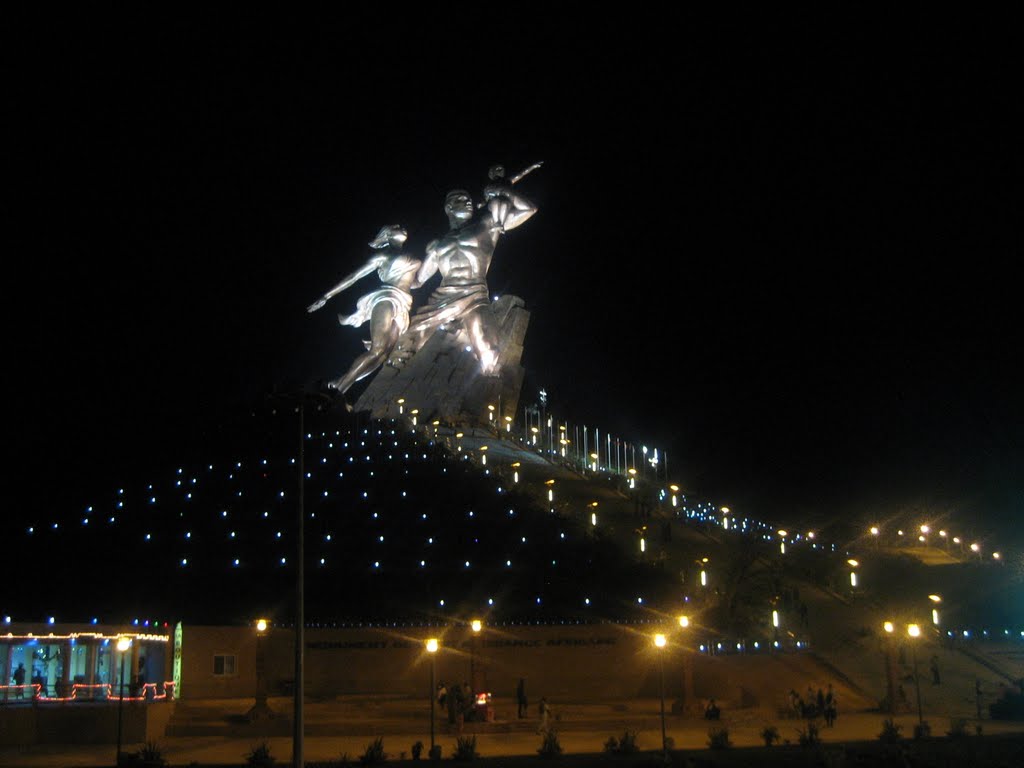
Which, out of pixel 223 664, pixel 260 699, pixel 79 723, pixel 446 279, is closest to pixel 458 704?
pixel 260 699

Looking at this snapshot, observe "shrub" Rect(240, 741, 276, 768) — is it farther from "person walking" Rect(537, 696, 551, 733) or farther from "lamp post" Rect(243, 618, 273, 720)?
"person walking" Rect(537, 696, 551, 733)

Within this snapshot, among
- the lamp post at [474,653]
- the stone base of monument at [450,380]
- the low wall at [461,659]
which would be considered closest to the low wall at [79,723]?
the low wall at [461,659]

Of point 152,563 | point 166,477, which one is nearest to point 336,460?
point 166,477

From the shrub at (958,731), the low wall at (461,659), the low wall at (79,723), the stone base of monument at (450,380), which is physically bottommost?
the shrub at (958,731)

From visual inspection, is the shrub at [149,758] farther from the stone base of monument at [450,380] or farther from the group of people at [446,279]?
the group of people at [446,279]

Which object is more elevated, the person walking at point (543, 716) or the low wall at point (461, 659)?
the low wall at point (461, 659)

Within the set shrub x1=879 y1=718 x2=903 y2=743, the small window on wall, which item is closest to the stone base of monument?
the small window on wall
